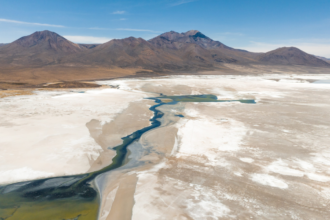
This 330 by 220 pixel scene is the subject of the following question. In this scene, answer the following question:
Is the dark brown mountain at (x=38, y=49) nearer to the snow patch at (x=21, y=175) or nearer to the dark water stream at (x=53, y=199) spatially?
the snow patch at (x=21, y=175)

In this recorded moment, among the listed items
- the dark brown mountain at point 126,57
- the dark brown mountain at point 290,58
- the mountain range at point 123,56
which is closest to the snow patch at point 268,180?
the mountain range at point 123,56

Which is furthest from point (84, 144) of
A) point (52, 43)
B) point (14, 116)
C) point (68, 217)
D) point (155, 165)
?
point (52, 43)

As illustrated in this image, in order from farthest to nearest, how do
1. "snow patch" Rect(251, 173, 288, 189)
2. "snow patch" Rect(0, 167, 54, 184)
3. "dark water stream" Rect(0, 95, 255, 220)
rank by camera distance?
1. "snow patch" Rect(0, 167, 54, 184)
2. "snow patch" Rect(251, 173, 288, 189)
3. "dark water stream" Rect(0, 95, 255, 220)

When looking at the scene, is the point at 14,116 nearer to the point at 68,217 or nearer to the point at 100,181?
the point at 100,181

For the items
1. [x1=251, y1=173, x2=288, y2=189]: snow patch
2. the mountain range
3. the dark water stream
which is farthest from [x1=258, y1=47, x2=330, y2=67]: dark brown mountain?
the dark water stream

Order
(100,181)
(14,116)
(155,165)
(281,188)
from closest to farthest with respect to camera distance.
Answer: (281,188), (100,181), (155,165), (14,116)

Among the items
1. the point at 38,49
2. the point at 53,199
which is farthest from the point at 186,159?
the point at 38,49

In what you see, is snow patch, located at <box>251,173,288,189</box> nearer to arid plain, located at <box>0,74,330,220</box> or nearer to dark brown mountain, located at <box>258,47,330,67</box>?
arid plain, located at <box>0,74,330,220</box>
